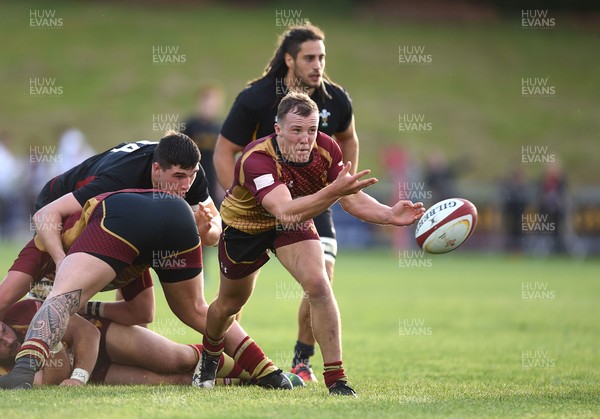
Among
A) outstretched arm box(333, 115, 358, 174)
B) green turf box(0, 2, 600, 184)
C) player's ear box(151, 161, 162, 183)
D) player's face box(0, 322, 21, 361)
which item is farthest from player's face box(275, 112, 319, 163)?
green turf box(0, 2, 600, 184)

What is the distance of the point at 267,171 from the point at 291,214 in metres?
0.36

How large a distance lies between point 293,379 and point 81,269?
1711 millimetres

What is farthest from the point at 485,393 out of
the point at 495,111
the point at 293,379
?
the point at 495,111

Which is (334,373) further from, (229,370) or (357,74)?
(357,74)

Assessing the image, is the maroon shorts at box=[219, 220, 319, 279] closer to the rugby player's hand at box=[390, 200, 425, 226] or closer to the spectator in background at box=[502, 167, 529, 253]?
the rugby player's hand at box=[390, 200, 425, 226]

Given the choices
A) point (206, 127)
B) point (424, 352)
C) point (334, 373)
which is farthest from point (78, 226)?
point (206, 127)

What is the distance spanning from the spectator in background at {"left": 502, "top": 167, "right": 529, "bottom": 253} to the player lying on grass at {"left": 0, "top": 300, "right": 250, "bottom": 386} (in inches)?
717

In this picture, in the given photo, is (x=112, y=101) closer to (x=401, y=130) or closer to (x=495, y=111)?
(x=401, y=130)

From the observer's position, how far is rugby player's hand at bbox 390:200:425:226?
6.21 meters

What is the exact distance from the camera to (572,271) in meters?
19.6

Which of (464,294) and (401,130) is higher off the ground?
(401,130)

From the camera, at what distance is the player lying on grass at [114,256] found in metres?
5.93

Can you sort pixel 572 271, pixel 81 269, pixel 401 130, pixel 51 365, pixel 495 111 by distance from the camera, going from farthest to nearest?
pixel 495 111, pixel 401 130, pixel 572 271, pixel 51 365, pixel 81 269

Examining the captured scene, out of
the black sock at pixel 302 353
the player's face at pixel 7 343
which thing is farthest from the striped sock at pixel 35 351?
the black sock at pixel 302 353
